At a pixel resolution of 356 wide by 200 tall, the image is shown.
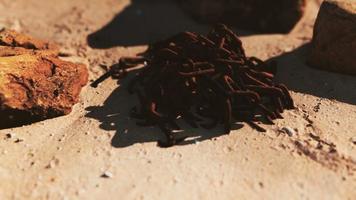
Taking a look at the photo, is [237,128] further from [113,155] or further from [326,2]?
[326,2]

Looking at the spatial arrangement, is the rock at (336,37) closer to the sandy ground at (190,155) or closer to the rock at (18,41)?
the sandy ground at (190,155)

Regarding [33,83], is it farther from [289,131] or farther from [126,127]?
[289,131]

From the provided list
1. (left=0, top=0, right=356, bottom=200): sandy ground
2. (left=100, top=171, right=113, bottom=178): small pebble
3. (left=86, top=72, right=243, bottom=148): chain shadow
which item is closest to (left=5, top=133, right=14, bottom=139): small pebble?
(left=0, top=0, right=356, bottom=200): sandy ground

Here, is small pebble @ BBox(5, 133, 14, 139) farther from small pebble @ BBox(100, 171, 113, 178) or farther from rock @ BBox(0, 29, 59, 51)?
rock @ BBox(0, 29, 59, 51)

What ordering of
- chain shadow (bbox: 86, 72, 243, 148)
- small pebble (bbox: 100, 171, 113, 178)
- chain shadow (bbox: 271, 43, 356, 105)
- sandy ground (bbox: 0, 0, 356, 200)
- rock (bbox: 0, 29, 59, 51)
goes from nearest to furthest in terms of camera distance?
sandy ground (bbox: 0, 0, 356, 200)
small pebble (bbox: 100, 171, 113, 178)
chain shadow (bbox: 86, 72, 243, 148)
chain shadow (bbox: 271, 43, 356, 105)
rock (bbox: 0, 29, 59, 51)

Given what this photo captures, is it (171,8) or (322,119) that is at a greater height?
Answer: (171,8)

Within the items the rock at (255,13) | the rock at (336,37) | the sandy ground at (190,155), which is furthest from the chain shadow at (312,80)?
the rock at (255,13)

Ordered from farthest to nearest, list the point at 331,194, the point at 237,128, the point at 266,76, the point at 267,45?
the point at 267,45
the point at 266,76
the point at 237,128
the point at 331,194

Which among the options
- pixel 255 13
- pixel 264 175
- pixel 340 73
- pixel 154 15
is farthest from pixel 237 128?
pixel 154 15
